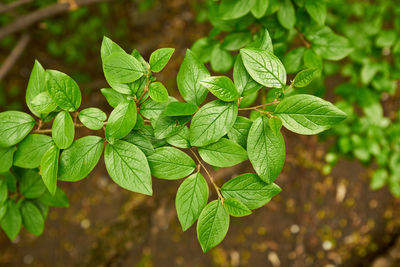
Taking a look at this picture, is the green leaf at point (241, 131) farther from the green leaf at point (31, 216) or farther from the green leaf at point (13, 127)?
the green leaf at point (31, 216)

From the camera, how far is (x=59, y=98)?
877mm

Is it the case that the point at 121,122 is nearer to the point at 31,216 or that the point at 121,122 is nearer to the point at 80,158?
the point at 80,158

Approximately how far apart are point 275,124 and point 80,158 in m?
0.60

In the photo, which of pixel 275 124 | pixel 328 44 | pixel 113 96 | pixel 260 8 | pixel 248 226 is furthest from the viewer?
pixel 248 226

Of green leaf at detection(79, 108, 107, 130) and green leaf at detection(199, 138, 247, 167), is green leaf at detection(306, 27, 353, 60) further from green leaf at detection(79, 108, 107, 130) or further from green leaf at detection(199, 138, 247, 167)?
green leaf at detection(79, 108, 107, 130)

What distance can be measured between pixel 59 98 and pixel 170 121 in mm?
350

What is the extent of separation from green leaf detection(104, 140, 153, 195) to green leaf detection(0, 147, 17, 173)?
38cm

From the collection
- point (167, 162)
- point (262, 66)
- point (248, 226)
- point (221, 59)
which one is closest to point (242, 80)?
point (262, 66)

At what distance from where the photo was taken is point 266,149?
2.79 feet

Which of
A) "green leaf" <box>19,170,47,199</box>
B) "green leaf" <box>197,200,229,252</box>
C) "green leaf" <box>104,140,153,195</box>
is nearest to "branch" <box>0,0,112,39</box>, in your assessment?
"green leaf" <box>19,170,47,199</box>

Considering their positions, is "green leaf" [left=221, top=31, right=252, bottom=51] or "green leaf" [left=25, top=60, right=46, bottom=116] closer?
"green leaf" [left=25, top=60, right=46, bottom=116]

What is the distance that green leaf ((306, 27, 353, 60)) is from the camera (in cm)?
124

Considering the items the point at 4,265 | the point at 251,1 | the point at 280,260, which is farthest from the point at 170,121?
the point at 4,265

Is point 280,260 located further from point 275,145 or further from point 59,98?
point 59,98
